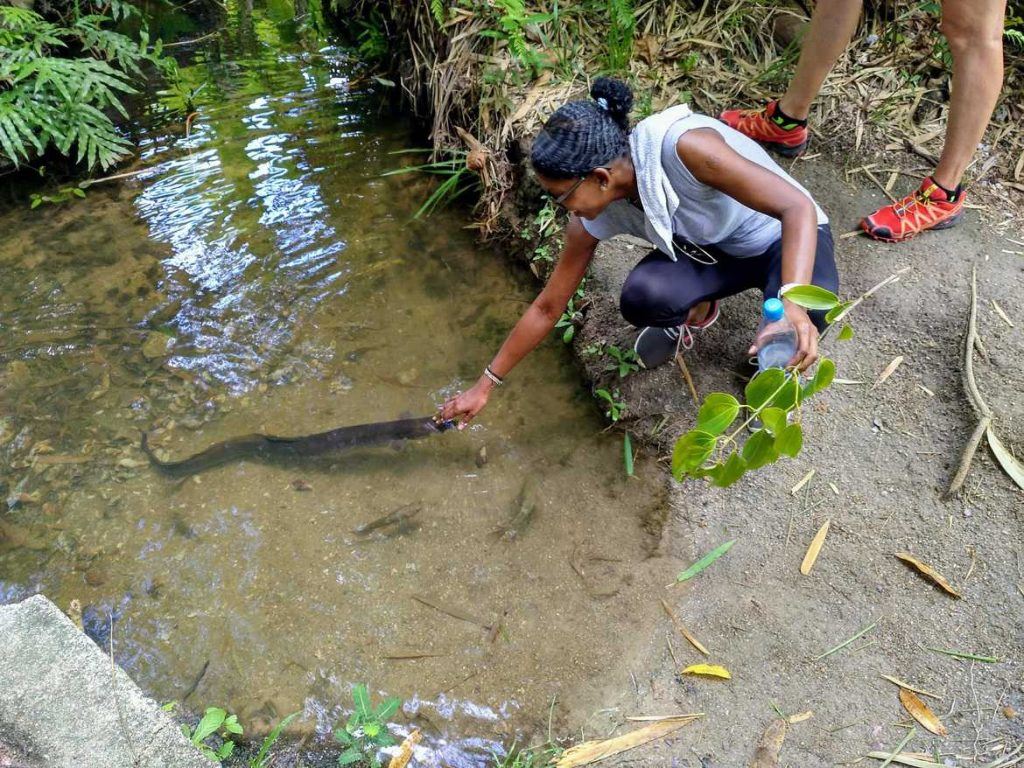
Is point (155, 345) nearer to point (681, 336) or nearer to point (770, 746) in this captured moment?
point (681, 336)

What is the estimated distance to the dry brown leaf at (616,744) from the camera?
1.80 m

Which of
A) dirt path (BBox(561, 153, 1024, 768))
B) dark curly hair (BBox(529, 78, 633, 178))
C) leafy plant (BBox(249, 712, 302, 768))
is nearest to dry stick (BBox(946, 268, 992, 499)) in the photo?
dirt path (BBox(561, 153, 1024, 768))

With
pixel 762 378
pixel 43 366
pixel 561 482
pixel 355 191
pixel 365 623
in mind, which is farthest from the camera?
pixel 355 191

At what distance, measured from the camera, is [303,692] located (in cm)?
204

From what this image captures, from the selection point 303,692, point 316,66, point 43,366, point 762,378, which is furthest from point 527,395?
point 316,66

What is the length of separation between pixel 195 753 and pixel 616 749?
3.46 feet

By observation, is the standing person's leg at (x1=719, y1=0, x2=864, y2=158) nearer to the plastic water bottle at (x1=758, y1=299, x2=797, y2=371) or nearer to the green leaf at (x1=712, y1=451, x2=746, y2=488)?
the plastic water bottle at (x1=758, y1=299, x2=797, y2=371)

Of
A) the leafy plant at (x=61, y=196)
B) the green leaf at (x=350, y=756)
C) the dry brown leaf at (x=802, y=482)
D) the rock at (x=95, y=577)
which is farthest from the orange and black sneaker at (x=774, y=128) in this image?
the leafy plant at (x=61, y=196)

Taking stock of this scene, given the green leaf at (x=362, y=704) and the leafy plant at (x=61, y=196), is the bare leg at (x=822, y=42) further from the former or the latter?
the leafy plant at (x=61, y=196)

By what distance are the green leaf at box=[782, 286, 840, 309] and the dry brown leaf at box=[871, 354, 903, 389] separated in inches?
55.8

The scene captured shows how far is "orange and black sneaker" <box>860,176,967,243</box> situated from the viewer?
279 centimetres

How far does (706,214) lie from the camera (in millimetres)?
2143

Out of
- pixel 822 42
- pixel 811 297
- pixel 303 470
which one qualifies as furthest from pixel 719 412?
pixel 822 42

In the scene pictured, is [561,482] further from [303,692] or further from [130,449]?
[130,449]
